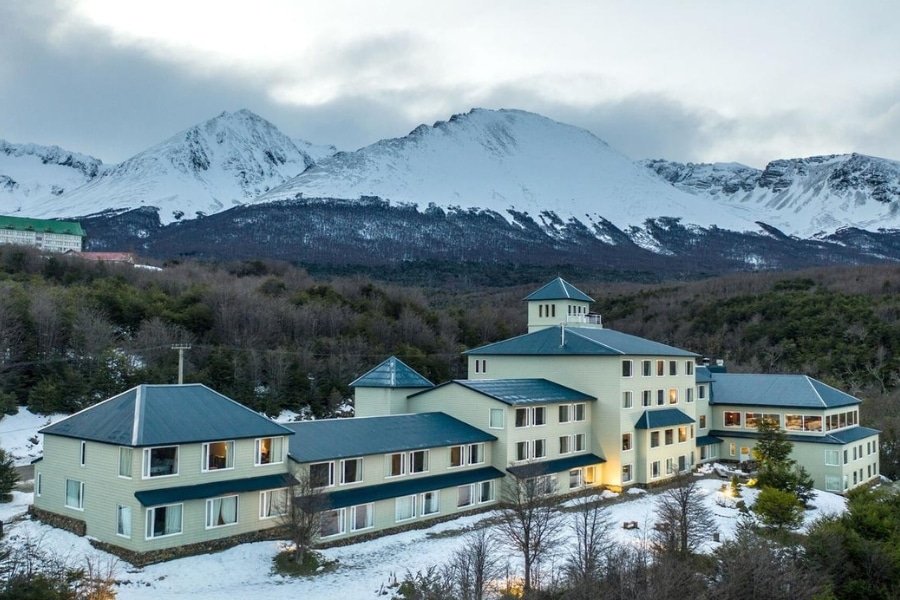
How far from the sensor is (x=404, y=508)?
3341cm

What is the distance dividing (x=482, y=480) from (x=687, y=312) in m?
74.9

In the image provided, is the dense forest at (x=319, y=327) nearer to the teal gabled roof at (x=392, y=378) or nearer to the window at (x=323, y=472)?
the teal gabled roof at (x=392, y=378)

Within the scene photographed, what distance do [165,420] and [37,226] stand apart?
10500 centimetres

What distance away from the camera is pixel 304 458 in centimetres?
3123

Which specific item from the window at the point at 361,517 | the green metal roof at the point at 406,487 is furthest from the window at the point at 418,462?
the window at the point at 361,517

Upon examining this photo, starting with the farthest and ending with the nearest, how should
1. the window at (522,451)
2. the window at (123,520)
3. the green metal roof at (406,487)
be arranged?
the window at (522,451) → the green metal roof at (406,487) → the window at (123,520)

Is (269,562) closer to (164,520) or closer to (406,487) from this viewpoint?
(164,520)

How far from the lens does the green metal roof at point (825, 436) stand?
4757cm

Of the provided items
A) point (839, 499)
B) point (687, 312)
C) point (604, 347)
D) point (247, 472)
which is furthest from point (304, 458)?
point (687, 312)

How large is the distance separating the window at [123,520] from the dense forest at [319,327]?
25467 millimetres

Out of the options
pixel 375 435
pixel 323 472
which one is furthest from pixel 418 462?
pixel 323 472

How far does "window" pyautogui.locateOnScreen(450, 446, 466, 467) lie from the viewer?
37.4m

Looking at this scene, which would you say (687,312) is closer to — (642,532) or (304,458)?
(642,532)

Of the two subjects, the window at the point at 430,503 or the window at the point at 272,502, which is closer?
the window at the point at 272,502
